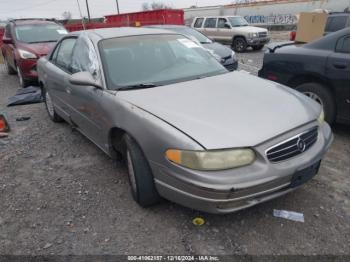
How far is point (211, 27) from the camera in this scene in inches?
656

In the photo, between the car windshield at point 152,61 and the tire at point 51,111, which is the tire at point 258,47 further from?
the car windshield at point 152,61

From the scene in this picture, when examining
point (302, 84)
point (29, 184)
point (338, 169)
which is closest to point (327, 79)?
point (302, 84)

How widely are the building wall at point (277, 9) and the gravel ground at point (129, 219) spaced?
2188cm

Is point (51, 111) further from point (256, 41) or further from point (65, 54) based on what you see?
point (256, 41)

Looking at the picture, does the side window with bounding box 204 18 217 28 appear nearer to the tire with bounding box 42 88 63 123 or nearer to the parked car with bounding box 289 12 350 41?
the parked car with bounding box 289 12 350 41

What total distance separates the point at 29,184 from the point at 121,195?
1109mm

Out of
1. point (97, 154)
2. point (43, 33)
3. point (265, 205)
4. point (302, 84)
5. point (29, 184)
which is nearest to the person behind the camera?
point (265, 205)

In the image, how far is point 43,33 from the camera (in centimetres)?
874

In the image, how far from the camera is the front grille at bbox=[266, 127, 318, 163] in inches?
95.6

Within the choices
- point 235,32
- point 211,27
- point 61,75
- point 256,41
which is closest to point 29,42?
point 61,75

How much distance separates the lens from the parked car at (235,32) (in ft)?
49.0

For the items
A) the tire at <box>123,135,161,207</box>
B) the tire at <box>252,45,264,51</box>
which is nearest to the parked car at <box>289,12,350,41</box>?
the tire at <box>252,45,264,51</box>

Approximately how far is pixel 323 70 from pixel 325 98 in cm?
37

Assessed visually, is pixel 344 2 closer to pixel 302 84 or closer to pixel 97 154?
pixel 302 84
